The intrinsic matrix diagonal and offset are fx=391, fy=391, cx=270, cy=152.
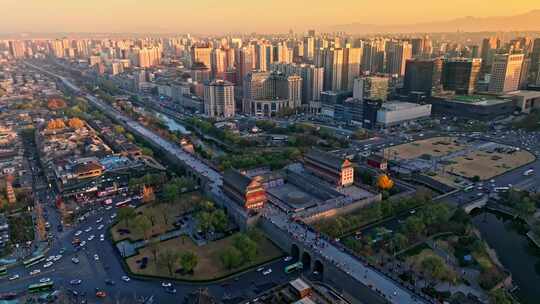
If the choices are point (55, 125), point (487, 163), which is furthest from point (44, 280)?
point (487, 163)

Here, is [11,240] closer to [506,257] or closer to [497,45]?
[506,257]

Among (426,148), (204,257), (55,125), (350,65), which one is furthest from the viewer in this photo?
(350,65)

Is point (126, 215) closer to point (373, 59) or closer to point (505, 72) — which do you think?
point (505, 72)

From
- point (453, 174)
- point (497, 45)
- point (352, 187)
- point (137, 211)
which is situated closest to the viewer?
point (137, 211)

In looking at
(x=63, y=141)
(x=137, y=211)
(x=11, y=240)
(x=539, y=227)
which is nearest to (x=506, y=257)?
(x=539, y=227)

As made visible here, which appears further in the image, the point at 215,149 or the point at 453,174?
the point at 215,149

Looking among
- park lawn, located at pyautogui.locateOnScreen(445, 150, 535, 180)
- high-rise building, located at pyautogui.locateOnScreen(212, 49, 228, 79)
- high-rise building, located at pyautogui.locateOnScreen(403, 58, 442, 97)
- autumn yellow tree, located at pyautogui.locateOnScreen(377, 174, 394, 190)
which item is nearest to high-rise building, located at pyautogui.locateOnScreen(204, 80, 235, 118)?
high-rise building, located at pyautogui.locateOnScreen(212, 49, 228, 79)
